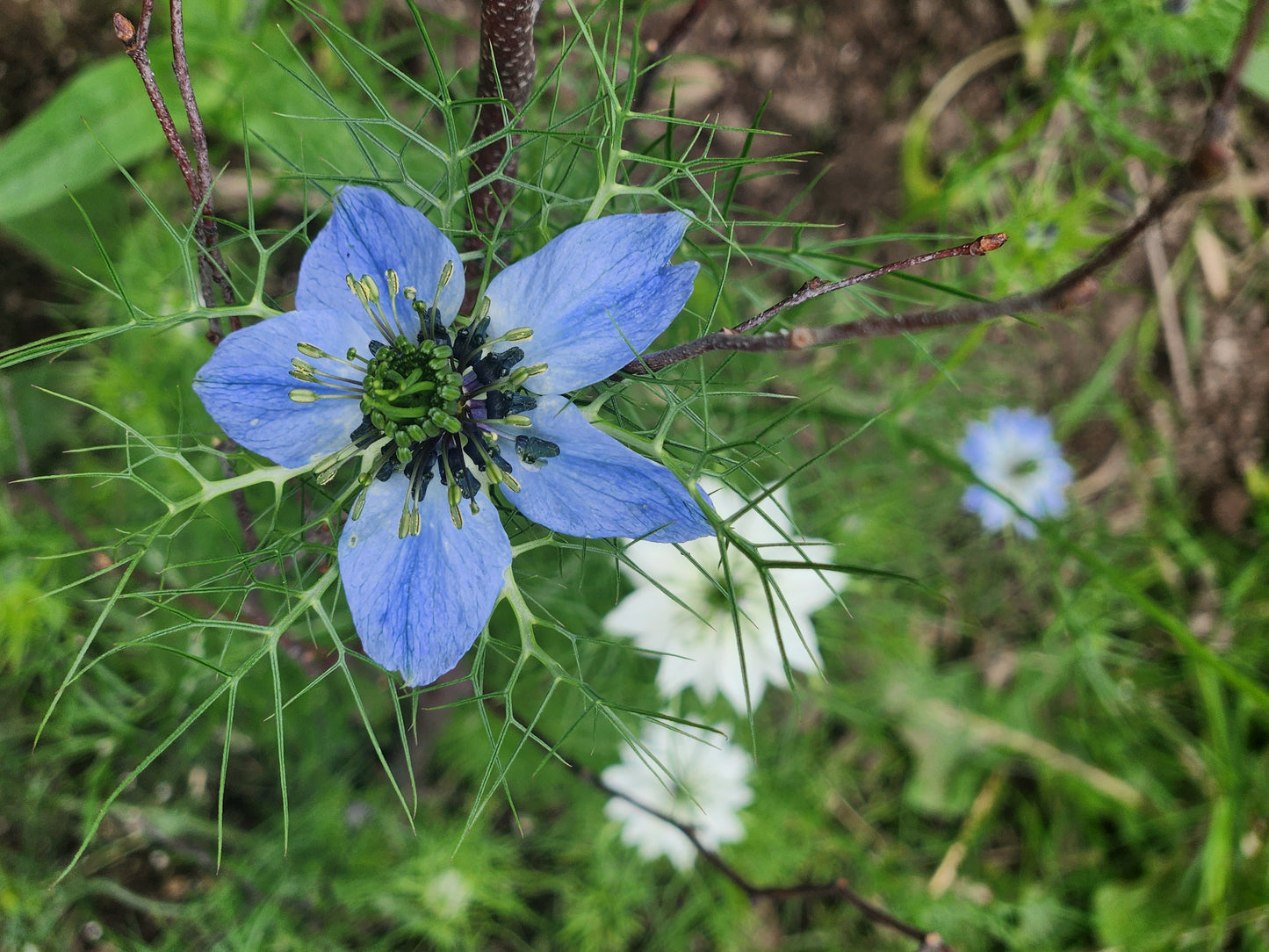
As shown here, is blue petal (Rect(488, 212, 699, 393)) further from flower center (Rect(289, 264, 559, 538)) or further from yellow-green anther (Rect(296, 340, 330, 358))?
yellow-green anther (Rect(296, 340, 330, 358))

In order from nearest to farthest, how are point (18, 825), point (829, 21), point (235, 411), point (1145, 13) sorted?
1. point (235, 411)
2. point (1145, 13)
3. point (18, 825)
4. point (829, 21)

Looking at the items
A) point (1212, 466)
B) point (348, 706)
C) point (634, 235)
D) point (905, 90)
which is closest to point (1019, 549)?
point (1212, 466)

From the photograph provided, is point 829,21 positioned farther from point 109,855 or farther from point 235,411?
point 109,855

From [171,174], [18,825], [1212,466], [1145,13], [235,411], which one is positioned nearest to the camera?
[235,411]

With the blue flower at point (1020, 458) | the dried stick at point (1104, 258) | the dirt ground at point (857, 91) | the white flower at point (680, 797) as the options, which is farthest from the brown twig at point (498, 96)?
the blue flower at point (1020, 458)

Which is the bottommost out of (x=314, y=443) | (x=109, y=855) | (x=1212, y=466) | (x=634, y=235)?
(x=1212, y=466)

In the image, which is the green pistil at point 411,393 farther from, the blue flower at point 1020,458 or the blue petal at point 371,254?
the blue flower at point 1020,458

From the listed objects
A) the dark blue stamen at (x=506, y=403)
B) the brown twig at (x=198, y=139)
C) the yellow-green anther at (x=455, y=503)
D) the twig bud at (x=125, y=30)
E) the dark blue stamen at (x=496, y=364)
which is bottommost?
the yellow-green anther at (x=455, y=503)

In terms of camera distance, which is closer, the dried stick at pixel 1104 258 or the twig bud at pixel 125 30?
the dried stick at pixel 1104 258
